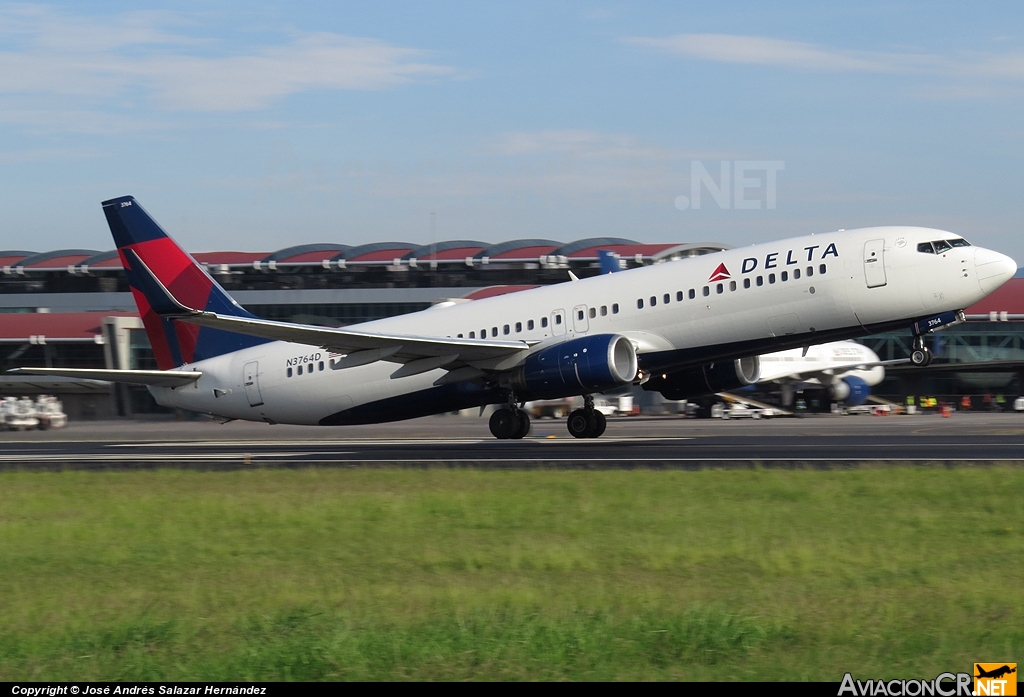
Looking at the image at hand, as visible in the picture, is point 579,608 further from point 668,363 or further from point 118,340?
point 118,340

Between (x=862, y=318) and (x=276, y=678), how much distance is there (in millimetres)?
21541

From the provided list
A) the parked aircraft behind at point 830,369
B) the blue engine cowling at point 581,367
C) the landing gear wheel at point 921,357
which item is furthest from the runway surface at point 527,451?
the parked aircraft behind at point 830,369

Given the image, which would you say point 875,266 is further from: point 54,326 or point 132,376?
point 54,326

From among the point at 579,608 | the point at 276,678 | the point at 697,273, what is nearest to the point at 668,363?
the point at 697,273

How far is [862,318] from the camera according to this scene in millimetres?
25891

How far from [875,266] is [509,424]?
10647 millimetres

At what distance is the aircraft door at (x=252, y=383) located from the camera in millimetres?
32156

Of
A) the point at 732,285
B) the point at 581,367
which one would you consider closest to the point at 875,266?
the point at 732,285

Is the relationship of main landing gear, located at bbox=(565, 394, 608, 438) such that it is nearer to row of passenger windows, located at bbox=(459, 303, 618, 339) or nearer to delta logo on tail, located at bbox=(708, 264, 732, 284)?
row of passenger windows, located at bbox=(459, 303, 618, 339)

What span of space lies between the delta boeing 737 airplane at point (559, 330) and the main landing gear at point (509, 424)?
0.04 meters

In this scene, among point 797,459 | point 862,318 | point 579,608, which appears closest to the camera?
point 579,608

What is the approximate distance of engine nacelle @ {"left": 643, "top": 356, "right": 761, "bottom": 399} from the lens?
30375mm

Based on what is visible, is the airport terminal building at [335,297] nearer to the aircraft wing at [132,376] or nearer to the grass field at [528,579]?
the aircraft wing at [132,376]

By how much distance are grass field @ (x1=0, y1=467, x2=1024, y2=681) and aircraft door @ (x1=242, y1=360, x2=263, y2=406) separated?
1445 cm
